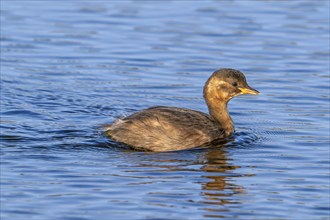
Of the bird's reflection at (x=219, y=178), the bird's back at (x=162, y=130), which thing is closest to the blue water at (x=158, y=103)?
the bird's reflection at (x=219, y=178)

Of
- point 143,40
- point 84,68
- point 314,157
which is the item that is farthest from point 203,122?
point 143,40

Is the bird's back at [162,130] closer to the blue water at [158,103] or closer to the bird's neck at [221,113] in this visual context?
the blue water at [158,103]

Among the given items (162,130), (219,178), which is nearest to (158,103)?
(162,130)

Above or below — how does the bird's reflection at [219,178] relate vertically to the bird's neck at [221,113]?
below

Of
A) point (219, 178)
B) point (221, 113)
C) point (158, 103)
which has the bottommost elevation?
point (219, 178)

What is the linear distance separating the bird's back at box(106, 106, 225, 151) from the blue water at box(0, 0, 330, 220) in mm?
201

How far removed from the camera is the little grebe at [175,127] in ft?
47.8

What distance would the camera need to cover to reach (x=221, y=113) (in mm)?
15547

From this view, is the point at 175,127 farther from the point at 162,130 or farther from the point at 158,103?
the point at 158,103

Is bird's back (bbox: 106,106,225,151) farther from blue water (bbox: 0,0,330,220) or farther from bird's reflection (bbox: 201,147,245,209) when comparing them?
bird's reflection (bbox: 201,147,245,209)

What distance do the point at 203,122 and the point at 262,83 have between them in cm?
376

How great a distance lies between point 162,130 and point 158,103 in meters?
2.67

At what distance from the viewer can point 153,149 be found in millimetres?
14531

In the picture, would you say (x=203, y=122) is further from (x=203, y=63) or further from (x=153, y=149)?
(x=203, y=63)
